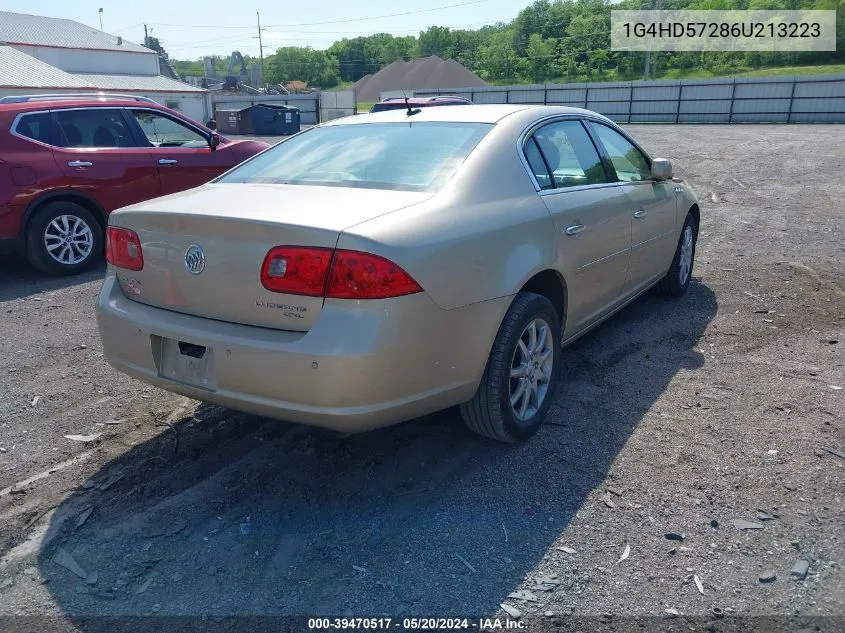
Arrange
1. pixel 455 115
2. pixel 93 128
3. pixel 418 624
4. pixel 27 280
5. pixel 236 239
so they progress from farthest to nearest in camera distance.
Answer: pixel 93 128 < pixel 27 280 < pixel 455 115 < pixel 236 239 < pixel 418 624

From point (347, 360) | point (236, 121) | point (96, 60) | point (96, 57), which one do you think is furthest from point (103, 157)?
point (96, 60)

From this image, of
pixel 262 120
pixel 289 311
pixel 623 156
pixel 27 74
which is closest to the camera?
pixel 289 311

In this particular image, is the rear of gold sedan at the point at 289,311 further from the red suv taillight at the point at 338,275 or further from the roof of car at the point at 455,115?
the roof of car at the point at 455,115

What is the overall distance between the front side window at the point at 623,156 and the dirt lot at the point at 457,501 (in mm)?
1210

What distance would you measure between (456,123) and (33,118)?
5336 mm

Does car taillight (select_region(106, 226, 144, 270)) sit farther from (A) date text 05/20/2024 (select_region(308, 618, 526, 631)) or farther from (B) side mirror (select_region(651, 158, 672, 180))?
(B) side mirror (select_region(651, 158, 672, 180))

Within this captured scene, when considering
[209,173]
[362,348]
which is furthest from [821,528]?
[209,173]

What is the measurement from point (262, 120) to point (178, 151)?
28011 millimetres

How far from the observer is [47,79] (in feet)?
106

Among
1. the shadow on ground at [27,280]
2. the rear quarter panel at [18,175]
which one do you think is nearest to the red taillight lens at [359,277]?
the shadow on ground at [27,280]

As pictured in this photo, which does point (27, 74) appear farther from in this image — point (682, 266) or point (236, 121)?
point (682, 266)

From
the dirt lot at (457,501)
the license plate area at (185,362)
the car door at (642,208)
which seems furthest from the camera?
the car door at (642,208)

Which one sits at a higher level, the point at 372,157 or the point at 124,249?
the point at 372,157

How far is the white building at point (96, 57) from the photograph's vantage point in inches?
1604
